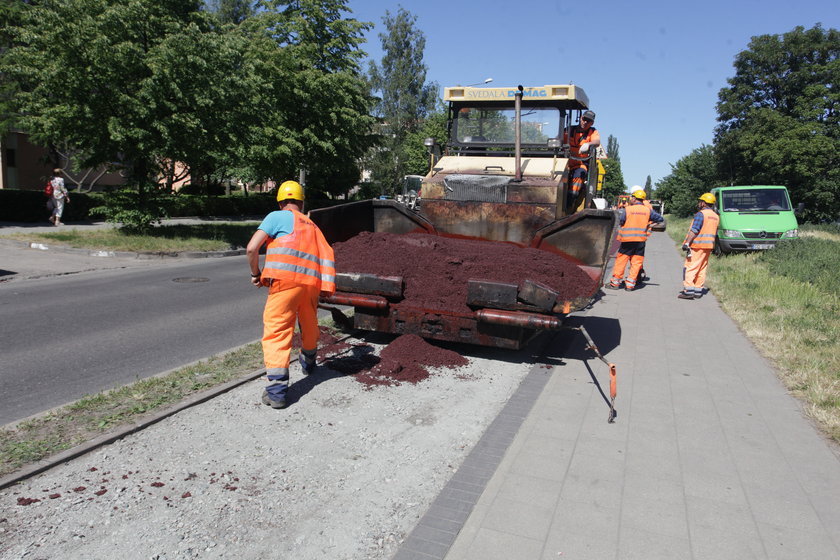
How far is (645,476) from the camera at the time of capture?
3836mm

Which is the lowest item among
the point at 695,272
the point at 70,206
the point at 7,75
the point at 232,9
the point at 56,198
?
the point at 695,272

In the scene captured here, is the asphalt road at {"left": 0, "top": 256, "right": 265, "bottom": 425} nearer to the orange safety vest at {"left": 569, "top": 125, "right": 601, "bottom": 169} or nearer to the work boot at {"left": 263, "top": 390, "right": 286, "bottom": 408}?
the work boot at {"left": 263, "top": 390, "right": 286, "bottom": 408}

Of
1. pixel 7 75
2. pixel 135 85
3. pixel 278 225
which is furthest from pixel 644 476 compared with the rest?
pixel 7 75

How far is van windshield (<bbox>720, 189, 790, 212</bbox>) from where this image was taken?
1661 cm

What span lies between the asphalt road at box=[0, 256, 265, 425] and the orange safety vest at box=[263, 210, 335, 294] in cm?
193

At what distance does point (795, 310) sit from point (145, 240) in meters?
14.0

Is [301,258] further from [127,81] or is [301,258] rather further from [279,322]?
[127,81]

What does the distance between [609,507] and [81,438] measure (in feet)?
11.1

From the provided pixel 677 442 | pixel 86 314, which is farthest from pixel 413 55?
pixel 677 442

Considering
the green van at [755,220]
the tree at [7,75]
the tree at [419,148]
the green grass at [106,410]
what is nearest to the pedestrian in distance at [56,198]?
the tree at [7,75]

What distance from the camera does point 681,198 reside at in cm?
4756

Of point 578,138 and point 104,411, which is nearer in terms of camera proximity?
point 104,411

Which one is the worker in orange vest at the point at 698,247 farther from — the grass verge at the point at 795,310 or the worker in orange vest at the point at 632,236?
→ the worker in orange vest at the point at 632,236

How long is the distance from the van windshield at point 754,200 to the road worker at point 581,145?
9.37 meters
